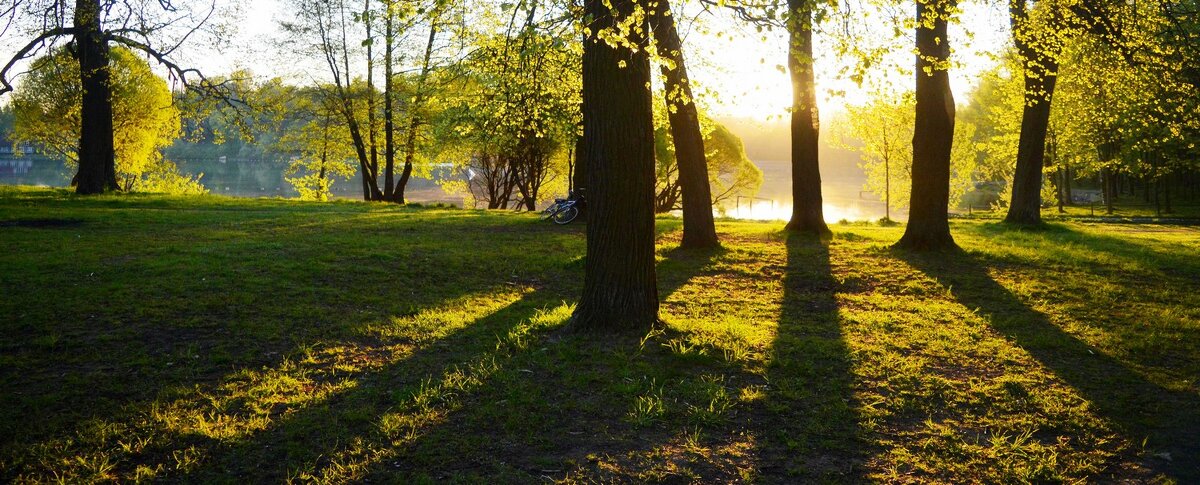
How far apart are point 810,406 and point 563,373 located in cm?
195

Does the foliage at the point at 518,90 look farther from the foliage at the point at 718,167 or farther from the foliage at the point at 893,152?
the foliage at the point at 893,152

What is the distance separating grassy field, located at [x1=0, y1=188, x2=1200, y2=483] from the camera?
4195 millimetres

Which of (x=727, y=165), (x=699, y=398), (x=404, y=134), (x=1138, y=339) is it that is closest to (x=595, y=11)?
(x=699, y=398)

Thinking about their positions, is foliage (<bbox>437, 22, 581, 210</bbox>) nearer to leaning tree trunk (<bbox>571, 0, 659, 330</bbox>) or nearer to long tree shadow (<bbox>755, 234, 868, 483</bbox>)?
leaning tree trunk (<bbox>571, 0, 659, 330</bbox>)

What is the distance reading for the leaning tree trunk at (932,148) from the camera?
1241 cm

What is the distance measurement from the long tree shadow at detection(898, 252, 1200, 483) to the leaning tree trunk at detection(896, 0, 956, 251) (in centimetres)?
363

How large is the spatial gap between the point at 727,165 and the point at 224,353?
120ft

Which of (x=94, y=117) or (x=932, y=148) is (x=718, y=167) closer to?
(x=932, y=148)

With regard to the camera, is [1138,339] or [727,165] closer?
[1138,339]

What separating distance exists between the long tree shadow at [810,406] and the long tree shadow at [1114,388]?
1776 mm

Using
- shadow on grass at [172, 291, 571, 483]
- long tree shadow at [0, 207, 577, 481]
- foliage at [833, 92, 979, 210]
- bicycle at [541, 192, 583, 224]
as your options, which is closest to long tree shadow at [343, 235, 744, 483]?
shadow on grass at [172, 291, 571, 483]

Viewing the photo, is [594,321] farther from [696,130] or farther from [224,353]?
[696,130]

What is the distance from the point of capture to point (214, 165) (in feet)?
435

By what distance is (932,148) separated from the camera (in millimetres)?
12703
